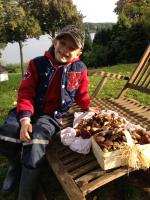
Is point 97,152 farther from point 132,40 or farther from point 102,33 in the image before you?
point 102,33

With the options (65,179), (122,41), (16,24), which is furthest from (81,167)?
(122,41)

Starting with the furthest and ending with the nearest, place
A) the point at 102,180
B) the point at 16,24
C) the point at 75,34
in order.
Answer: the point at 16,24, the point at 75,34, the point at 102,180

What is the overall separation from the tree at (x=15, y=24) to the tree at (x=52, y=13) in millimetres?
4485

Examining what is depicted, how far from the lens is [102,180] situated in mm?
2326

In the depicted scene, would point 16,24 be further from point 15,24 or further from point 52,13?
point 52,13

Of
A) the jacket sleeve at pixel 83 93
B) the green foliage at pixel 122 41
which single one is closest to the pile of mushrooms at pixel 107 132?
the jacket sleeve at pixel 83 93

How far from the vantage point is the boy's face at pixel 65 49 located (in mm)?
3078

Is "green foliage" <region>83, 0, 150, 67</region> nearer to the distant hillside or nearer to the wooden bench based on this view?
the distant hillside

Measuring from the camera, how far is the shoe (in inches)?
121

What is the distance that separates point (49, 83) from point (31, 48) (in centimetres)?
2976

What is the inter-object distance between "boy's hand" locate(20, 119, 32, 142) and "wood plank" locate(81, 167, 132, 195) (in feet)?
2.25

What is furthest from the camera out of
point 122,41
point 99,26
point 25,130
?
point 99,26

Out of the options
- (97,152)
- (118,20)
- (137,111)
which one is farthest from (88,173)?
(118,20)

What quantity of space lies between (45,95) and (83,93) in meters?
0.46
